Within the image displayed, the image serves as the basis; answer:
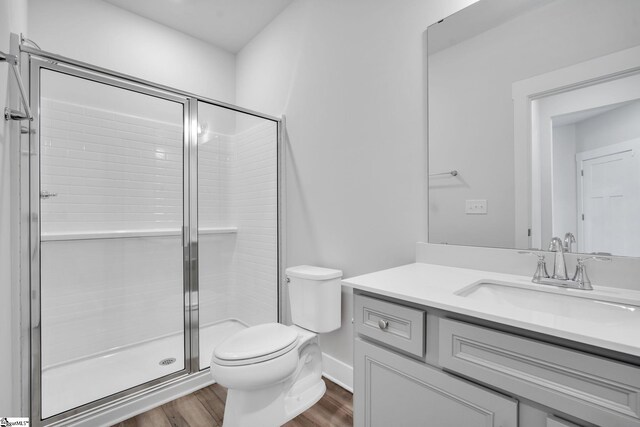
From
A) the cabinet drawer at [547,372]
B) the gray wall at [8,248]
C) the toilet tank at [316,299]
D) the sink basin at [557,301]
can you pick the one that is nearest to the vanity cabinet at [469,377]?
the cabinet drawer at [547,372]

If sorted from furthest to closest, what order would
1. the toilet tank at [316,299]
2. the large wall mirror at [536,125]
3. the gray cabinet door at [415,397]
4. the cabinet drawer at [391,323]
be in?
the toilet tank at [316,299] < the large wall mirror at [536,125] < the cabinet drawer at [391,323] < the gray cabinet door at [415,397]

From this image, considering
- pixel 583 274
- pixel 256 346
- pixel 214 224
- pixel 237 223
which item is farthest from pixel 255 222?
pixel 583 274

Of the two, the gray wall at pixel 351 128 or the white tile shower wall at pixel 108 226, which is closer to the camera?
the gray wall at pixel 351 128

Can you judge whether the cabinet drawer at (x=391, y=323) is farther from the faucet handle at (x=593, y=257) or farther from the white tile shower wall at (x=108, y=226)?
the white tile shower wall at (x=108, y=226)

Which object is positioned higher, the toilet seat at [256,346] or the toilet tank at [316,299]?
the toilet tank at [316,299]

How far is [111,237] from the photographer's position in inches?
88.4

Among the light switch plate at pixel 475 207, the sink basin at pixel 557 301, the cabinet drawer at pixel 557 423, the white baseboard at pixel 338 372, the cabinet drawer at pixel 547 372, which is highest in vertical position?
the light switch plate at pixel 475 207

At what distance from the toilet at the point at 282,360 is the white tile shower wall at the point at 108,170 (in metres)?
1.05

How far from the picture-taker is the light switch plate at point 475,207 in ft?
4.45

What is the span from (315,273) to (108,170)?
172 centimetres

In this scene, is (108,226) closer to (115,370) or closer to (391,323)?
(115,370)

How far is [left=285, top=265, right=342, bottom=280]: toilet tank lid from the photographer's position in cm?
183

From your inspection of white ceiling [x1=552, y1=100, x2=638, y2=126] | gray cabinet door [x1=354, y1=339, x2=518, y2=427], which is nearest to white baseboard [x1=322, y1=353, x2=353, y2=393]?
gray cabinet door [x1=354, y1=339, x2=518, y2=427]

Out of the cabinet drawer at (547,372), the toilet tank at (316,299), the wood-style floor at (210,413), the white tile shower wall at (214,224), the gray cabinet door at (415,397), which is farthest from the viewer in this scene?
the white tile shower wall at (214,224)
